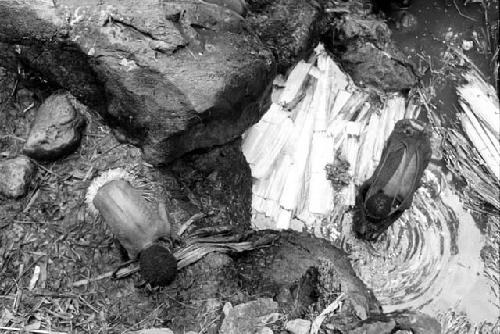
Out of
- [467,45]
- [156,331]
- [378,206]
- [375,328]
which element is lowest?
[156,331]

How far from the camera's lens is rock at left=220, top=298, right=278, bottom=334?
11.0 feet

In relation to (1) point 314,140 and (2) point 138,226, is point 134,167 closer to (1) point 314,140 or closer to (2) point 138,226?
(2) point 138,226

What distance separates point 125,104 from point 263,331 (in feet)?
5.83

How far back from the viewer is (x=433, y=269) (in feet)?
15.2

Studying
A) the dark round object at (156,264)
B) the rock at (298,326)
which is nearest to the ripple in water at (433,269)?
the rock at (298,326)

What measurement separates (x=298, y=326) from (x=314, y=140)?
1.96 metres

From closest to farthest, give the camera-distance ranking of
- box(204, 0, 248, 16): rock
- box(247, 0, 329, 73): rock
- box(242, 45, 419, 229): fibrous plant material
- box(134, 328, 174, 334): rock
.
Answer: box(134, 328, 174, 334): rock < box(204, 0, 248, 16): rock < box(247, 0, 329, 73): rock < box(242, 45, 419, 229): fibrous plant material

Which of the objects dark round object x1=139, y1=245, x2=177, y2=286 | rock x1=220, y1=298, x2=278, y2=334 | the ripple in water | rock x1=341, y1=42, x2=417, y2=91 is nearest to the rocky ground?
rock x1=220, y1=298, x2=278, y2=334

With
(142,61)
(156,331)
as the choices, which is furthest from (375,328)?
(142,61)

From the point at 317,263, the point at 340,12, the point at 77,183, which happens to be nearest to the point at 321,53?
the point at 340,12

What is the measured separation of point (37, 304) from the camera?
137 inches

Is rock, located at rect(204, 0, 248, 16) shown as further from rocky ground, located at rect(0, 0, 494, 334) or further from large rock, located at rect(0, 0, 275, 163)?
large rock, located at rect(0, 0, 275, 163)

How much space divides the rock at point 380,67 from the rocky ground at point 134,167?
1.35m

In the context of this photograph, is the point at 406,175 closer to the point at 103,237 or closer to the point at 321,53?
the point at 321,53
